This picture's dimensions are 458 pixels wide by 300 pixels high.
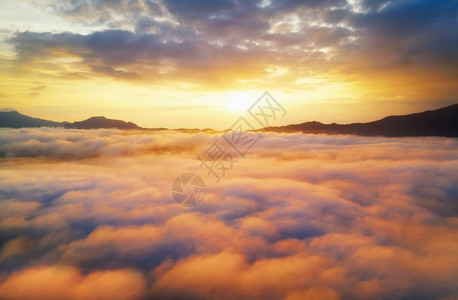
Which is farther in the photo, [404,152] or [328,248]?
[404,152]

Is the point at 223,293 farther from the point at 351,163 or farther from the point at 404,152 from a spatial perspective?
the point at 404,152

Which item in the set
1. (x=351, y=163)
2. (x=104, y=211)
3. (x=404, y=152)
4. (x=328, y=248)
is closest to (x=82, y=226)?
(x=104, y=211)

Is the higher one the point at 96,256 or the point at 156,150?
the point at 156,150

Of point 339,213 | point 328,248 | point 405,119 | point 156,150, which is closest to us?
point 328,248

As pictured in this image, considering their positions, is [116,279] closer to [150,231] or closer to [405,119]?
[150,231]

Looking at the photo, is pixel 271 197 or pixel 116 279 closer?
pixel 116 279

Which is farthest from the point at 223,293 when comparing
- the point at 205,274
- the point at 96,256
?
the point at 96,256

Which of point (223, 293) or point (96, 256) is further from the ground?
point (96, 256)

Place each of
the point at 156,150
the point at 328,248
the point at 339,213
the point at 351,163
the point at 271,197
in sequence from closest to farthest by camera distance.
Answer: the point at 328,248, the point at 339,213, the point at 271,197, the point at 351,163, the point at 156,150

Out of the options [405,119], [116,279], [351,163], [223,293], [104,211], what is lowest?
[223,293]

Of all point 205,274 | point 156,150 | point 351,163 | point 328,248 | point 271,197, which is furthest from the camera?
point 156,150
